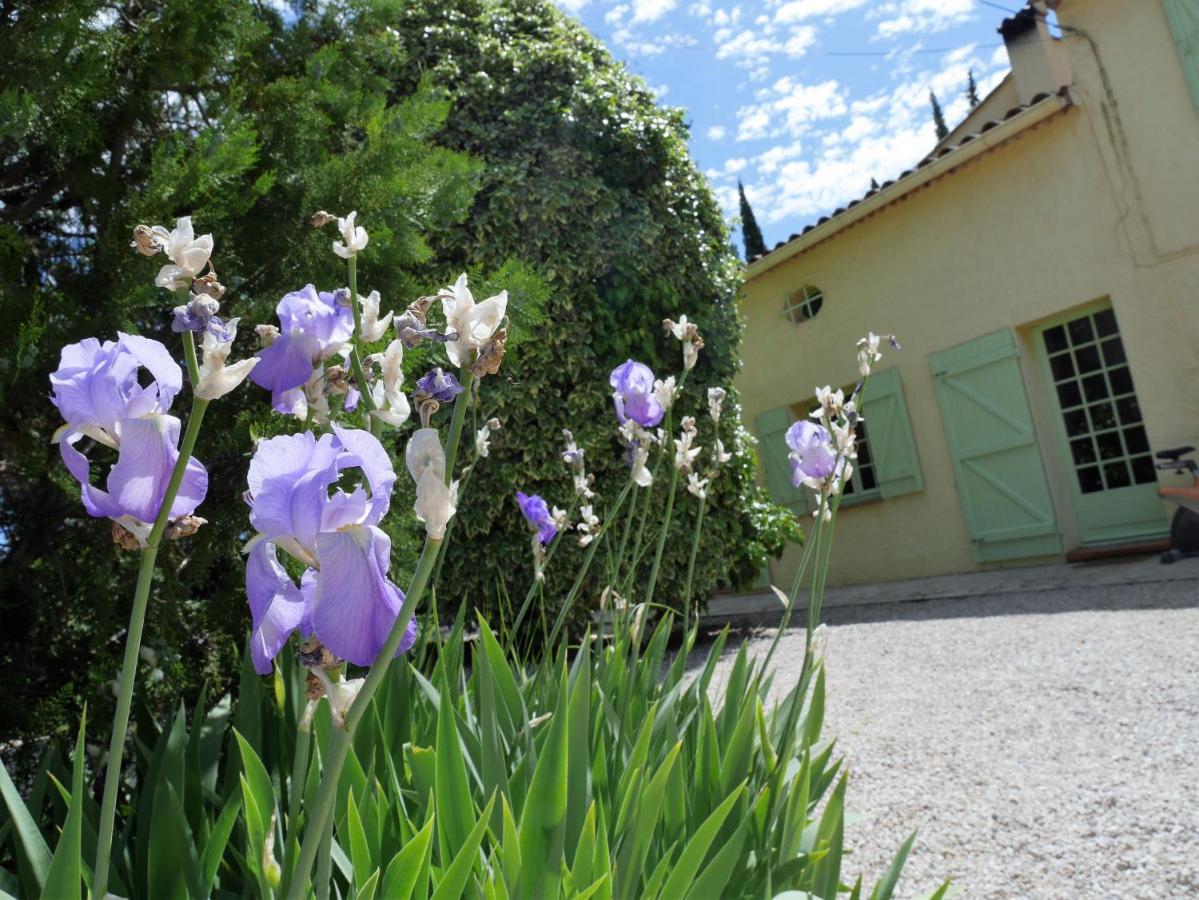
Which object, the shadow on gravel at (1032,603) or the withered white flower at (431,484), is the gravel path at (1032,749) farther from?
the withered white flower at (431,484)

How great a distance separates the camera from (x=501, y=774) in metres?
1.23

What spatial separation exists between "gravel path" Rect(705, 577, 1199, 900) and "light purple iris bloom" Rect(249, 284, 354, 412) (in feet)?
5.63

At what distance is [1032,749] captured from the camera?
2.97m

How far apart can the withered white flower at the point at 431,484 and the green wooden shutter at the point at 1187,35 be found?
27.2 feet

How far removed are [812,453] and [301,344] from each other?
3.57ft

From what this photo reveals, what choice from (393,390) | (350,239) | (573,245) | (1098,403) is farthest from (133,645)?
A: (1098,403)

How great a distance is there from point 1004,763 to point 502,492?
2.74 meters

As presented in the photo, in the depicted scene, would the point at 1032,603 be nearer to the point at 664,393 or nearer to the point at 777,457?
the point at 777,457

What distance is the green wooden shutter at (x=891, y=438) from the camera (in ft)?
28.3

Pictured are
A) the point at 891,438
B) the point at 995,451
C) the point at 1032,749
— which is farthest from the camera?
the point at 891,438

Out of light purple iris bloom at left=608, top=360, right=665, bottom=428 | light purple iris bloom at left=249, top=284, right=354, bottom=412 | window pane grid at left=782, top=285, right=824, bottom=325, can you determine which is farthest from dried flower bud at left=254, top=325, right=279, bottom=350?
window pane grid at left=782, top=285, right=824, bottom=325

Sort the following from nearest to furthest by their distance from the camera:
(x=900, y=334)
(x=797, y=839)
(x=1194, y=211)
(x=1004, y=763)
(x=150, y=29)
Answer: (x=797, y=839) < (x=150, y=29) < (x=1004, y=763) < (x=1194, y=211) < (x=900, y=334)

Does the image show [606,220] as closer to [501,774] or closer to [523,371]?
[523,371]

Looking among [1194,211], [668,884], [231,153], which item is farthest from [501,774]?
[1194,211]
